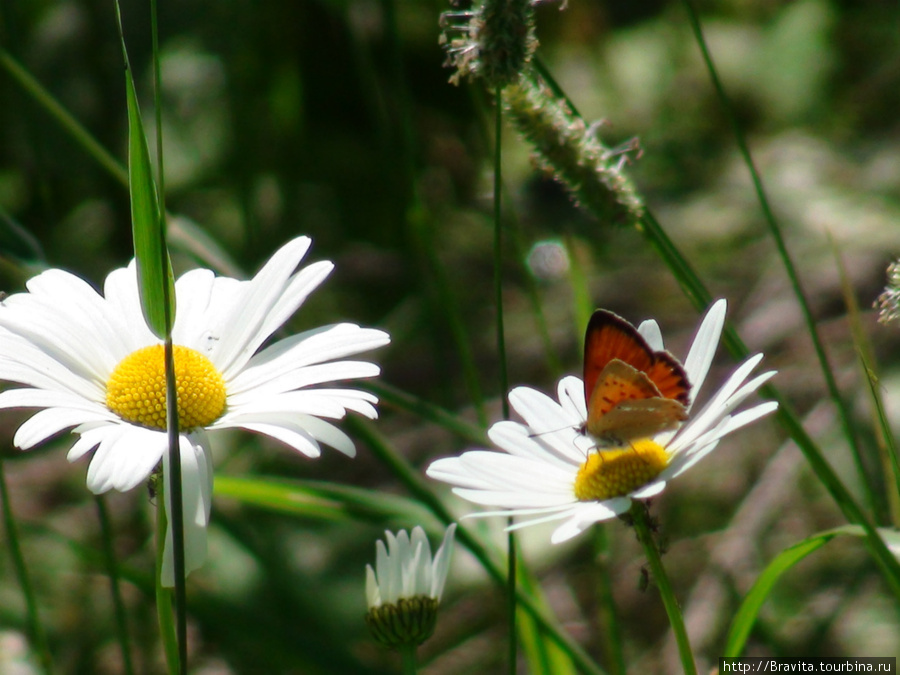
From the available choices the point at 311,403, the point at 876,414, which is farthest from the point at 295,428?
the point at 876,414

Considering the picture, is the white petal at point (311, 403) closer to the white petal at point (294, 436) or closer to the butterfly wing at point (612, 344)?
the white petal at point (294, 436)

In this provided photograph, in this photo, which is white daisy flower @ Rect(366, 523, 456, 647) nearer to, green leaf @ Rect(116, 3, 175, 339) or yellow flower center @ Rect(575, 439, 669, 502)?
yellow flower center @ Rect(575, 439, 669, 502)

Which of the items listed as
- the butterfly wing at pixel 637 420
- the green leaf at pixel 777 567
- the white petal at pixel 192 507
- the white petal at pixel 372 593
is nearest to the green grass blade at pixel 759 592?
the green leaf at pixel 777 567

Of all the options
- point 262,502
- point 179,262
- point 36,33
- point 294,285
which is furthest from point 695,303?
point 36,33

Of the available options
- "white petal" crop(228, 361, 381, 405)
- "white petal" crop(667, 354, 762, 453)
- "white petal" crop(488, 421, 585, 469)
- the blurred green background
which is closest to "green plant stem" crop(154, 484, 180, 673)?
"white petal" crop(228, 361, 381, 405)

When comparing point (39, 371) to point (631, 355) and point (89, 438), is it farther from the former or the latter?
point (631, 355)
